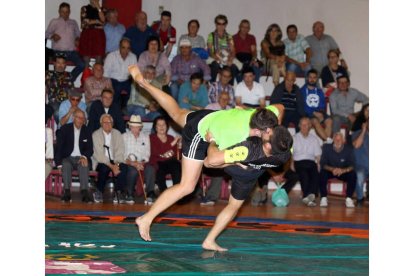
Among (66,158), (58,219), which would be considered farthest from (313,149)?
(58,219)

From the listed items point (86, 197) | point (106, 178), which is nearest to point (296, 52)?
point (106, 178)

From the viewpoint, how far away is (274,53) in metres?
12.4

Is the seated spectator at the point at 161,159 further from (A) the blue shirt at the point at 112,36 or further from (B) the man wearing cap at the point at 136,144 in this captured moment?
(A) the blue shirt at the point at 112,36

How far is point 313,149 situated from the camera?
10.8 m

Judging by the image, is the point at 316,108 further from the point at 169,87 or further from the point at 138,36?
the point at 138,36

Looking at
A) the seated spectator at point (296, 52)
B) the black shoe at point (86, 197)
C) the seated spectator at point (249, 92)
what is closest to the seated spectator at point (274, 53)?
the seated spectator at point (296, 52)

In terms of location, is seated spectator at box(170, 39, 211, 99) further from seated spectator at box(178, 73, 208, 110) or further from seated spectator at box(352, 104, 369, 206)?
seated spectator at box(352, 104, 369, 206)

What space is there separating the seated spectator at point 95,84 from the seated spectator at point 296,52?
3.10 m

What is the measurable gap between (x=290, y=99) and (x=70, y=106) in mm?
3174

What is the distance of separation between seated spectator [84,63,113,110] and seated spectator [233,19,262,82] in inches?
94.5

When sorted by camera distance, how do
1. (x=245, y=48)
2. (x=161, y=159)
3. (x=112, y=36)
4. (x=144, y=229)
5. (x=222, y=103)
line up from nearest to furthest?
1. (x=144, y=229)
2. (x=161, y=159)
3. (x=222, y=103)
4. (x=112, y=36)
5. (x=245, y=48)

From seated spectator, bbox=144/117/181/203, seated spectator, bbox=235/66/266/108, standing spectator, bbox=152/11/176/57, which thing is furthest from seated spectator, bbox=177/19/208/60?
seated spectator, bbox=144/117/181/203
